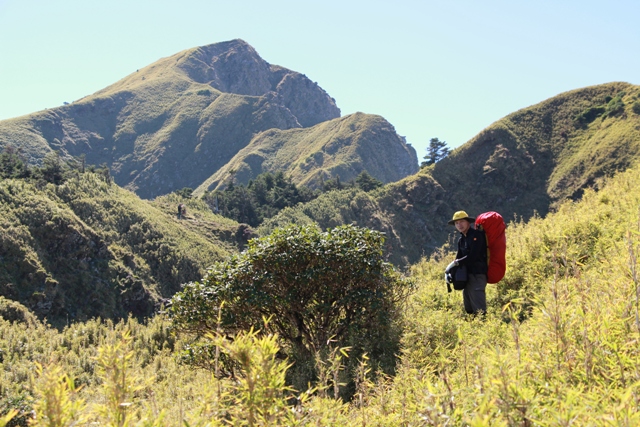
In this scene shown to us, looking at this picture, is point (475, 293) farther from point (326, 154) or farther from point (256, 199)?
point (326, 154)

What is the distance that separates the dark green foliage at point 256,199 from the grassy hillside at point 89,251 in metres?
13.1

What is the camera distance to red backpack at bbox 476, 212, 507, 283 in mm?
6266

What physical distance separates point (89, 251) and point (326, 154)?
8755 cm

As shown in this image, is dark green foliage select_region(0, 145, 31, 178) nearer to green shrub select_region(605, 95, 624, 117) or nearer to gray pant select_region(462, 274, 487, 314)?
gray pant select_region(462, 274, 487, 314)

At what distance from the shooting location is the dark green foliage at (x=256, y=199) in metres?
55.5

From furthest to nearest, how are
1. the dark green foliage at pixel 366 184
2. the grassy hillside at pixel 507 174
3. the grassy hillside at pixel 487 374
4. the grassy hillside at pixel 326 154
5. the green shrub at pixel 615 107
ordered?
the grassy hillside at pixel 326 154
the dark green foliage at pixel 366 184
the green shrub at pixel 615 107
the grassy hillside at pixel 507 174
the grassy hillside at pixel 487 374

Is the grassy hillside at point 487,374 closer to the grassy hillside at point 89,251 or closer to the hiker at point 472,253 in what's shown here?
the hiker at point 472,253

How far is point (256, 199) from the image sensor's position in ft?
195

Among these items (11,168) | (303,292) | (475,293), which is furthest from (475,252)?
(11,168)

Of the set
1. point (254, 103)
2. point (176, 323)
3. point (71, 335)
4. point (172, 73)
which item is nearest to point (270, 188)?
point (71, 335)

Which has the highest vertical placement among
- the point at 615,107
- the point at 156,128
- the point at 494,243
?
the point at 156,128

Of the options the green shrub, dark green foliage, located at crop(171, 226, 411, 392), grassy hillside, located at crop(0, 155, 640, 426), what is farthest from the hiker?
the green shrub

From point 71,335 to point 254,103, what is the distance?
153375mm

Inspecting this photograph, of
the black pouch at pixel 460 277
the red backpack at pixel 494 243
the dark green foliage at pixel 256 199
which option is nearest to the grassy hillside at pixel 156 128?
the dark green foliage at pixel 256 199
